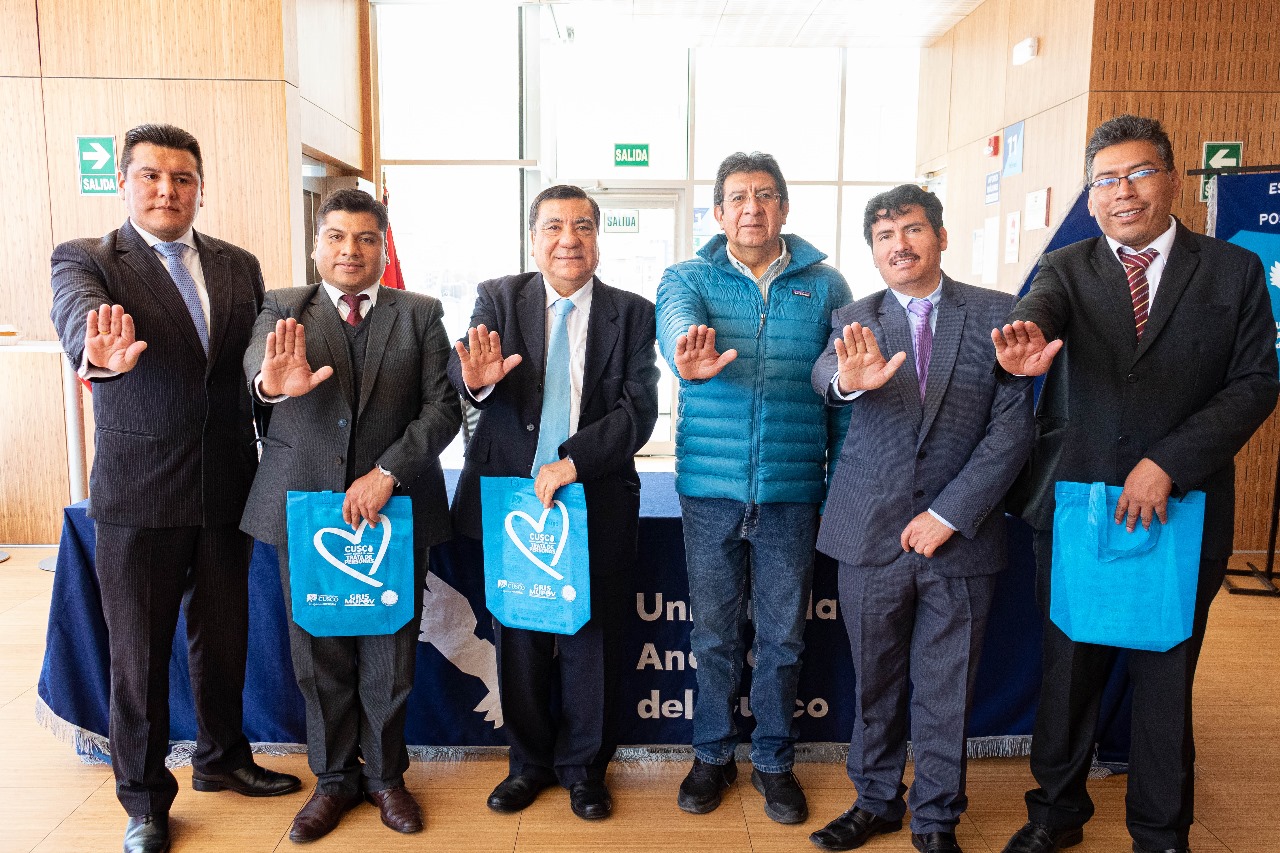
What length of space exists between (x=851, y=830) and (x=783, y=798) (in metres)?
0.21

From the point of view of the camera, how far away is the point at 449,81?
7.23m

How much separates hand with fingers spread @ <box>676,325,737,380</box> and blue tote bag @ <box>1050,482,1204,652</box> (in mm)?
863

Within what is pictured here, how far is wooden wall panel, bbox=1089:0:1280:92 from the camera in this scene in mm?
4797

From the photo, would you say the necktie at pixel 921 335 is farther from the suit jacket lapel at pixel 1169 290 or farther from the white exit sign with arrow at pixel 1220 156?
the white exit sign with arrow at pixel 1220 156

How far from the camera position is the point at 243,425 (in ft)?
7.63

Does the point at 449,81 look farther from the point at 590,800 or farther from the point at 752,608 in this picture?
the point at 590,800

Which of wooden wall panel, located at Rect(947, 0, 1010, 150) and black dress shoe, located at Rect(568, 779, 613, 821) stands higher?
wooden wall panel, located at Rect(947, 0, 1010, 150)

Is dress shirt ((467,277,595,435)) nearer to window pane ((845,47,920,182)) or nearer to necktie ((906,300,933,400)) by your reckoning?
necktie ((906,300,933,400))

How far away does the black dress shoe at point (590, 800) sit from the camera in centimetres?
239

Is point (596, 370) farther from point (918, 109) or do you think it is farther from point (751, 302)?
point (918, 109)

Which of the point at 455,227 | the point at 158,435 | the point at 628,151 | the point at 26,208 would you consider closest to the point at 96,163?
the point at 26,208

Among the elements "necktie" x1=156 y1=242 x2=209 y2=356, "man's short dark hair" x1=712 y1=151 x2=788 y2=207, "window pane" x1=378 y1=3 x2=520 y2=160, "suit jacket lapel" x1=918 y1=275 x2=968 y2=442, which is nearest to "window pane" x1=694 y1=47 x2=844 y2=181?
"window pane" x1=378 y1=3 x2=520 y2=160

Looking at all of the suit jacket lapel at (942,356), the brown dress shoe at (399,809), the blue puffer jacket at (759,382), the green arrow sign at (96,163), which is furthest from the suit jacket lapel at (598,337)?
the green arrow sign at (96,163)

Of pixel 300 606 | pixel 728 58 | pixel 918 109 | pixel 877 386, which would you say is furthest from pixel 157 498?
pixel 918 109
